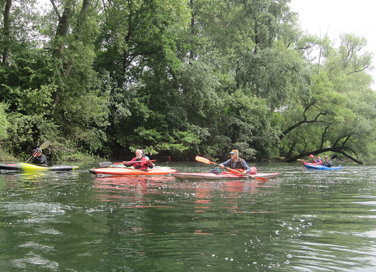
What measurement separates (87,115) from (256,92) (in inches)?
474

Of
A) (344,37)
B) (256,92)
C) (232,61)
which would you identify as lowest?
(256,92)

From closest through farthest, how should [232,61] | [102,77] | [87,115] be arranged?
[87,115]
[102,77]
[232,61]

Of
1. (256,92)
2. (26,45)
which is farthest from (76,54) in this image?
(256,92)

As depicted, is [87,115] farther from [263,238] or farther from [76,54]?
[263,238]

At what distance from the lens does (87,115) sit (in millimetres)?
19312

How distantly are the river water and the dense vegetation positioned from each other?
12289 mm

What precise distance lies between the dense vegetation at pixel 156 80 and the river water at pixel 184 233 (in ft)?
40.3

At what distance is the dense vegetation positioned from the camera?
59.9 feet

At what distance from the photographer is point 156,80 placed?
23859 mm

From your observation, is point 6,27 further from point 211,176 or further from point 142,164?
point 211,176

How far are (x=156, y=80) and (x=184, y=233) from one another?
67.7ft

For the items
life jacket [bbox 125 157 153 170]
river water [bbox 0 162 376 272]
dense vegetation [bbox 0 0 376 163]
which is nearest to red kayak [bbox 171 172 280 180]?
life jacket [bbox 125 157 153 170]

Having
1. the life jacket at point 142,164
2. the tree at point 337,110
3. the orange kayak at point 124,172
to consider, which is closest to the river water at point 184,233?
the orange kayak at point 124,172

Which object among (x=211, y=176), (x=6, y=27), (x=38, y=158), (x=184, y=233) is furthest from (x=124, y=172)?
Result: (x=6, y=27)
